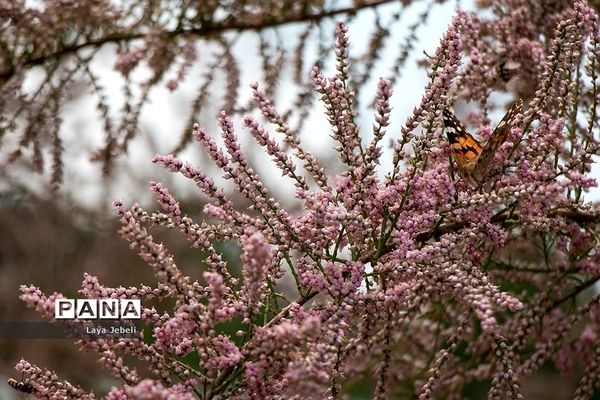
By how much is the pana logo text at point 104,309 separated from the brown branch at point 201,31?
125cm

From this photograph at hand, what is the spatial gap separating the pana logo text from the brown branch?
1.25 meters

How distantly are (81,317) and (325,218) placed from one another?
0.59 metres

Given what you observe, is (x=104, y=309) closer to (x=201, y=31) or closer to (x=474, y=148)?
(x=474, y=148)

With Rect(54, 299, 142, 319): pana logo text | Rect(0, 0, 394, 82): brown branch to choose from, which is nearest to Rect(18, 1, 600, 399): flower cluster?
Rect(54, 299, 142, 319): pana logo text

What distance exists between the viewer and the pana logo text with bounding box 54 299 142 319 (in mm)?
1839

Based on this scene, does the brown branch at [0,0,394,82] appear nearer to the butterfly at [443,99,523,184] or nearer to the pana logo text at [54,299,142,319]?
the butterfly at [443,99,523,184]

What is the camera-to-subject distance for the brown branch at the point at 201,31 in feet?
9.76

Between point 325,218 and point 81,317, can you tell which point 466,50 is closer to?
point 325,218

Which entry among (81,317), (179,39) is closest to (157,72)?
(179,39)

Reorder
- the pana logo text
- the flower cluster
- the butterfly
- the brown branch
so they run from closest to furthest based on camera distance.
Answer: the flower cluster < the pana logo text < the butterfly < the brown branch

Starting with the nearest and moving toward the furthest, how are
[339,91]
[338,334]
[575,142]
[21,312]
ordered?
1. [338,334]
2. [339,91]
3. [575,142]
4. [21,312]

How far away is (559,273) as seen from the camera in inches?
119

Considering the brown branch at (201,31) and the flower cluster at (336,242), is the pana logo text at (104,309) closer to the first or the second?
the flower cluster at (336,242)

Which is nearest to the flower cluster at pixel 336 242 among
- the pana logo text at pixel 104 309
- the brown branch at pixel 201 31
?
the pana logo text at pixel 104 309
